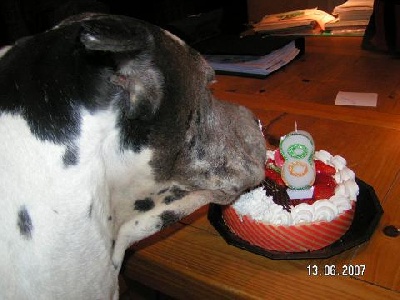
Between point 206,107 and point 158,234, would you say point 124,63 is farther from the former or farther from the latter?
point 158,234

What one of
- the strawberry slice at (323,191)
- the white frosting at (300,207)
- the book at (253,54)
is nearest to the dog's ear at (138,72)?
the white frosting at (300,207)

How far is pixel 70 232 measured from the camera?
865 millimetres

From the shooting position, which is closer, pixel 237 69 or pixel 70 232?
pixel 70 232

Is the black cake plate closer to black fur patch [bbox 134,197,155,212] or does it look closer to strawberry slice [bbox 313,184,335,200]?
strawberry slice [bbox 313,184,335,200]

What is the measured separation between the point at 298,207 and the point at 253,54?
4.39 ft

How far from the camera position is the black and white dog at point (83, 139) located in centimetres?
83

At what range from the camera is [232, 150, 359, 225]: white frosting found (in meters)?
1.09

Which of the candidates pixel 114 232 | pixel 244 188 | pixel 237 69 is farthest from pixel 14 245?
pixel 237 69

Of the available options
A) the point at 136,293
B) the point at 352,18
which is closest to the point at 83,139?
the point at 136,293

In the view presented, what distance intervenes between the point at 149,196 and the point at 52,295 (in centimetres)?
28

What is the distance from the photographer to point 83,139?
2.78 ft

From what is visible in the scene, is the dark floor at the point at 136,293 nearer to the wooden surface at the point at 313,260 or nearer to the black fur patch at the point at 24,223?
the wooden surface at the point at 313,260

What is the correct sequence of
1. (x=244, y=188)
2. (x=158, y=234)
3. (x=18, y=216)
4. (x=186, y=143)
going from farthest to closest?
1. (x=158, y=234)
2. (x=244, y=188)
3. (x=186, y=143)
4. (x=18, y=216)
